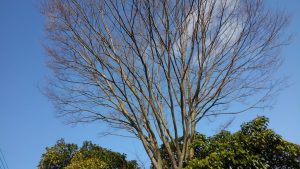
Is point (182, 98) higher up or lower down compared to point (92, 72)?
lower down

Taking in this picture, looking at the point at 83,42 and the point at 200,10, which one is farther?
the point at 83,42

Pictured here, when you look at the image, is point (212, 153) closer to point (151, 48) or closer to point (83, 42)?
point (151, 48)

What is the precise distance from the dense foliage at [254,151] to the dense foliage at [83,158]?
15.5ft

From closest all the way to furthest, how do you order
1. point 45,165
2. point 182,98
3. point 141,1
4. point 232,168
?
point 232,168, point 141,1, point 182,98, point 45,165

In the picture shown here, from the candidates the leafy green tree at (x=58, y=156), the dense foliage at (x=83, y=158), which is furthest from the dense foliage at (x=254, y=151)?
the leafy green tree at (x=58, y=156)

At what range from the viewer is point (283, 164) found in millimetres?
8188

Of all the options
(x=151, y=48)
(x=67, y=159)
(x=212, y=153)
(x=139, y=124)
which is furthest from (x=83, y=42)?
(x=67, y=159)

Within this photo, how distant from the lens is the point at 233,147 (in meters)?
8.36

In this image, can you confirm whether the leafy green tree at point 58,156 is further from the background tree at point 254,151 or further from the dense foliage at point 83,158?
the background tree at point 254,151

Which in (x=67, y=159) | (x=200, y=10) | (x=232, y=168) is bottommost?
(x=232, y=168)

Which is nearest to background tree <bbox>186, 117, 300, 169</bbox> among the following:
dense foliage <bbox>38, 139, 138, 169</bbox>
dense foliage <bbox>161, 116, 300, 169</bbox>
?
dense foliage <bbox>161, 116, 300, 169</bbox>

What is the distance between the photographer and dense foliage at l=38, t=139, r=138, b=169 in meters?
12.0

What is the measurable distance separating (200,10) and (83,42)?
363 centimetres

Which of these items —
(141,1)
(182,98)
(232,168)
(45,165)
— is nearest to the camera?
(232,168)
